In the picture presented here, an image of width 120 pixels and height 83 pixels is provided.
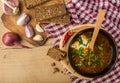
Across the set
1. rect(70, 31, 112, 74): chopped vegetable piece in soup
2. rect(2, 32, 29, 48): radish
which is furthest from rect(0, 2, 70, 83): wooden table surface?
rect(70, 31, 112, 74): chopped vegetable piece in soup

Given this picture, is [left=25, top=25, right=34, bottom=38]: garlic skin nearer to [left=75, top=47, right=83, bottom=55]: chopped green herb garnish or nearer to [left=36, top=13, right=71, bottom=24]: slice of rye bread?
[left=36, top=13, right=71, bottom=24]: slice of rye bread

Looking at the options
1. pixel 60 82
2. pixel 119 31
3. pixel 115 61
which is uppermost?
pixel 119 31

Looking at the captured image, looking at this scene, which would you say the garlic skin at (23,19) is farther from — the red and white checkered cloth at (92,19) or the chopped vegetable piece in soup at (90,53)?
the chopped vegetable piece in soup at (90,53)

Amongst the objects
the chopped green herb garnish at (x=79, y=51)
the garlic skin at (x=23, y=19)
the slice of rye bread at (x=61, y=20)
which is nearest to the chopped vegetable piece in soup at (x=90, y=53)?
the chopped green herb garnish at (x=79, y=51)

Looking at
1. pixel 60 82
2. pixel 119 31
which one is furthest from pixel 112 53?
pixel 60 82

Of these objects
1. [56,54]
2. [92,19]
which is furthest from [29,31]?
[92,19]

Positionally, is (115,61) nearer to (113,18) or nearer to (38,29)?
(113,18)
